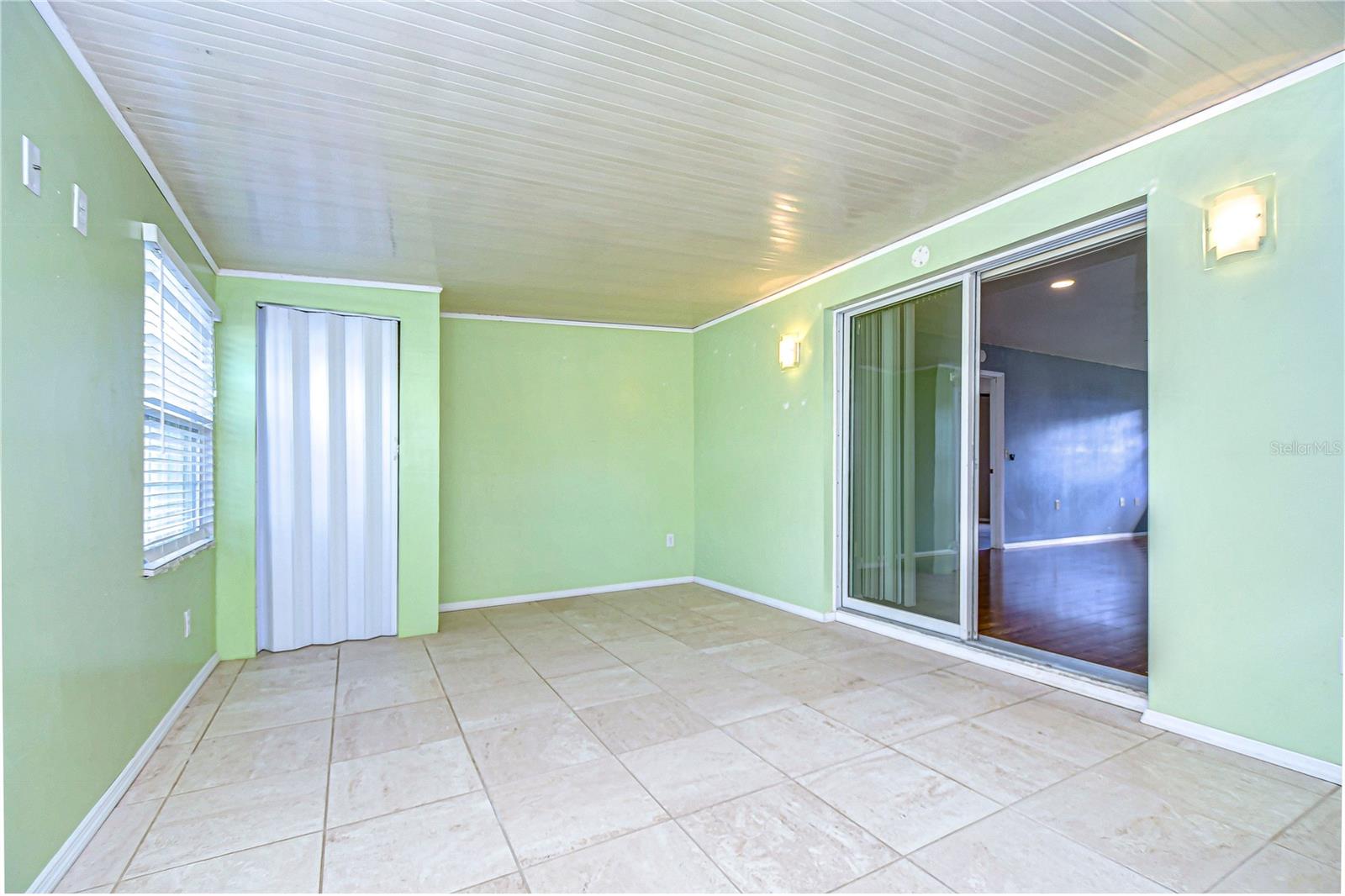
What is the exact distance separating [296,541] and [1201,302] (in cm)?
485

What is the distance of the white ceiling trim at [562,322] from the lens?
16.6 ft

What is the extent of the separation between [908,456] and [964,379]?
65cm

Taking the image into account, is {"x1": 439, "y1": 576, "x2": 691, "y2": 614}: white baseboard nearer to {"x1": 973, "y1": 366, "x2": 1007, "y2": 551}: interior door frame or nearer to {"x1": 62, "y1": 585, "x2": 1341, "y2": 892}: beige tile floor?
{"x1": 62, "y1": 585, "x2": 1341, "y2": 892}: beige tile floor

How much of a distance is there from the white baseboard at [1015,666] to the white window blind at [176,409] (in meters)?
3.81

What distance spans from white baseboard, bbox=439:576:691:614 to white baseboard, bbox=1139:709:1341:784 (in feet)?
12.5

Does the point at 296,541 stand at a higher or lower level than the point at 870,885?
higher

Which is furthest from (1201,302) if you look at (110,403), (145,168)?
(145,168)

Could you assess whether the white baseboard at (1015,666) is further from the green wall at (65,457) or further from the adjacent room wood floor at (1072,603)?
the green wall at (65,457)

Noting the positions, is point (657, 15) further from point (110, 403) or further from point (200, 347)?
→ point (200, 347)

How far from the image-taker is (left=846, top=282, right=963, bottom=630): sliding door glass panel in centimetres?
366

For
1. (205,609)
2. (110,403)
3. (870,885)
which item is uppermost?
(110,403)

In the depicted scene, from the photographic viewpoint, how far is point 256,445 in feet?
12.6

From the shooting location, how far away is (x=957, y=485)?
3.59 m

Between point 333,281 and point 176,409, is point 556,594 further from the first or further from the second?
point 176,409
